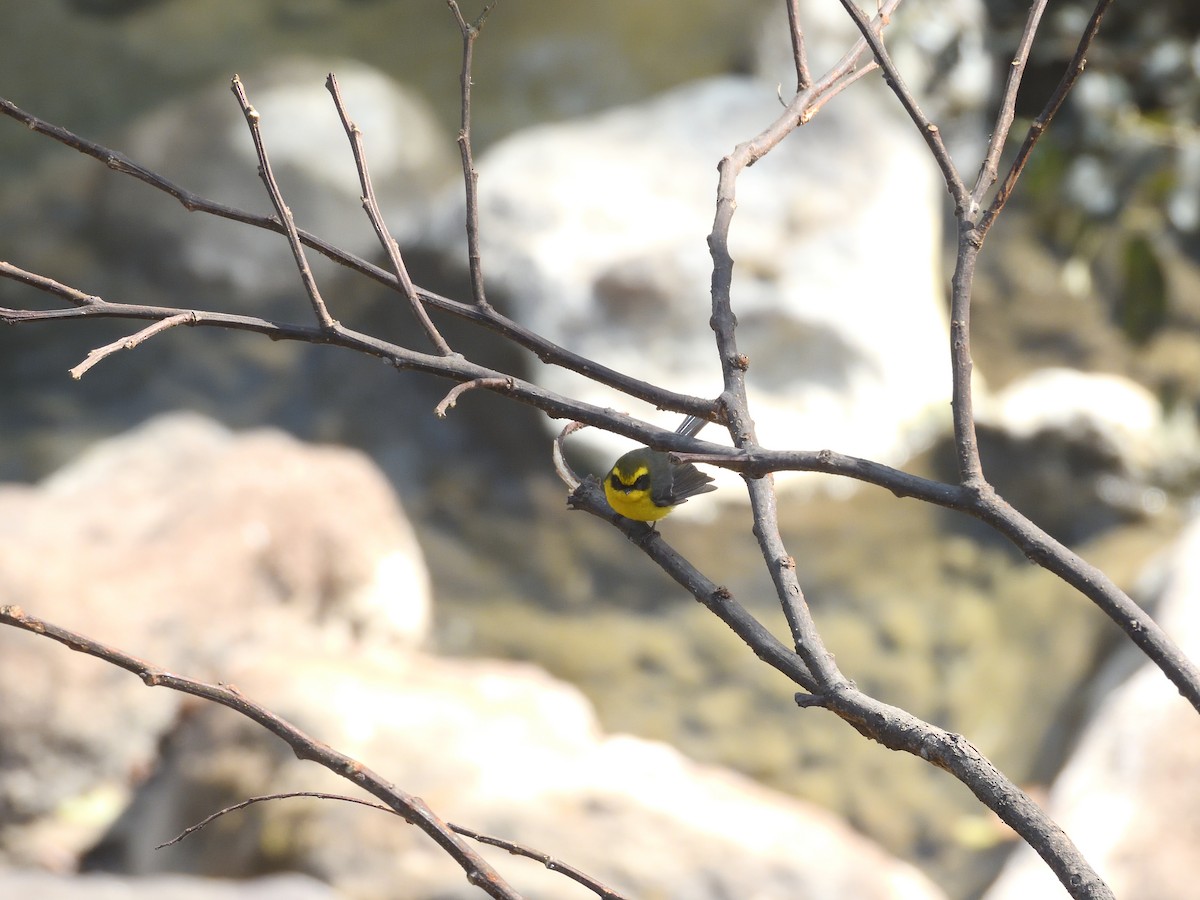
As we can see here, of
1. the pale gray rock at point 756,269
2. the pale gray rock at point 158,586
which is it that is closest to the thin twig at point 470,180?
the pale gray rock at point 158,586

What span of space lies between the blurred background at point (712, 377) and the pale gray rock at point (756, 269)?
7cm

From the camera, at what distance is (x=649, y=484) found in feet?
6.72

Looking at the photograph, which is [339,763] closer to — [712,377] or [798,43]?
[798,43]

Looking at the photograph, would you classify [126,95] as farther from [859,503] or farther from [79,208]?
[859,503]

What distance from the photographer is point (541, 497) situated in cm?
577

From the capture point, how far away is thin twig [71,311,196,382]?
0.80m

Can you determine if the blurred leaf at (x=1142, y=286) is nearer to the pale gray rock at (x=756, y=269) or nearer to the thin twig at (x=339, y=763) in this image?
the pale gray rock at (x=756, y=269)

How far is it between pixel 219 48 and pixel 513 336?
931cm

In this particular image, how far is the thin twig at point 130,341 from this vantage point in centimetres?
80

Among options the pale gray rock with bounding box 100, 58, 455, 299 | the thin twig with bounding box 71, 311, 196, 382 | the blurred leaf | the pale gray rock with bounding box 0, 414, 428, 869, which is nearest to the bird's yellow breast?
the thin twig with bounding box 71, 311, 196, 382

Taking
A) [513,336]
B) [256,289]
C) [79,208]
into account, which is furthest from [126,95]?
A: [513,336]

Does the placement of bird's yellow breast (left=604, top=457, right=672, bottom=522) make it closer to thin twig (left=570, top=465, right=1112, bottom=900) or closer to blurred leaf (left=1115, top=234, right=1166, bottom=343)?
thin twig (left=570, top=465, right=1112, bottom=900)

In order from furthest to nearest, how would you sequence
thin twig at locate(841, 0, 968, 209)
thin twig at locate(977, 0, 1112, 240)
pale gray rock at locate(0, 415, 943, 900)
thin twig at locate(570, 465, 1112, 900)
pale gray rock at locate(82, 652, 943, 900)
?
1. pale gray rock at locate(0, 415, 943, 900)
2. pale gray rock at locate(82, 652, 943, 900)
3. thin twig at locate(841, 0, 968, 209)
4. thin twig at locate(977, 0, 1112, 240)
5. thin twig at locate(570, 465, 1112, 900)

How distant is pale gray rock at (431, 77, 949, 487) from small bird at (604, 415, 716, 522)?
3.25 metres
